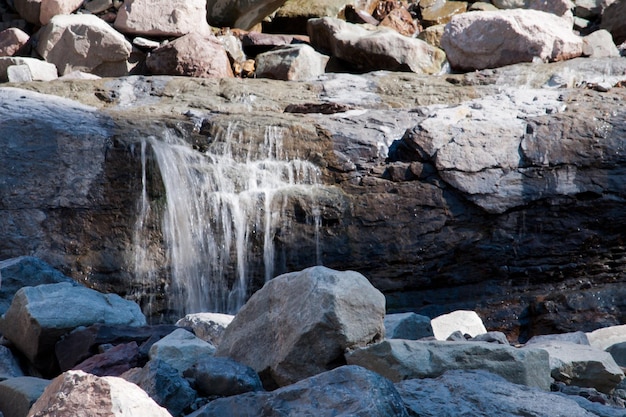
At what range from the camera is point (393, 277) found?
658cm

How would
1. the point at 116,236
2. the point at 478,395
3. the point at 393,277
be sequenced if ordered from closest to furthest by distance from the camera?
the point at 478,395
the point at 116,236
the point at 393,277

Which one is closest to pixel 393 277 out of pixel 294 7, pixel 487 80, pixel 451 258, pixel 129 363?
pixel 451 258

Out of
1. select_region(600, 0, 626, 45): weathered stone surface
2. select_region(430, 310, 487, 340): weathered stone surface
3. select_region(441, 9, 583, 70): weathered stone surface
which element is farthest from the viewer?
select_region(600, 0, 626, 45): weathered stone surface

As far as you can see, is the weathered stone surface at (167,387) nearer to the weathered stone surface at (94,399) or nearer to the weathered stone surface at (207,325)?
the weathered stone surface at (94,399)

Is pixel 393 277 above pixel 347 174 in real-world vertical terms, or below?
below

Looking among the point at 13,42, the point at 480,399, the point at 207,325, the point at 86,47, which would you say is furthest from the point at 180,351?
the point at 13,42

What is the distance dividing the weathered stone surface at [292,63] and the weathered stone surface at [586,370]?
6.21 meters

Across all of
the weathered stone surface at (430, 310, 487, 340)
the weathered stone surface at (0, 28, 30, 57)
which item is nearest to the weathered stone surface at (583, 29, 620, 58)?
the weathered stone surface at (430, 310, 487, 340)

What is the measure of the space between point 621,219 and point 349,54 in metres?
4.09

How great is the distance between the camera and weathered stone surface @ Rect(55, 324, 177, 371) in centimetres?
356

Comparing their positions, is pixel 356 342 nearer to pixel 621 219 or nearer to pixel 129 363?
pixel 129 363

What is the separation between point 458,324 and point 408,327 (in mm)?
1393

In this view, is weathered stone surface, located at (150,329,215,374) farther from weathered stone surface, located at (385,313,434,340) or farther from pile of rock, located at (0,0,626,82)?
pile of rock, located at (0,0,626,82)

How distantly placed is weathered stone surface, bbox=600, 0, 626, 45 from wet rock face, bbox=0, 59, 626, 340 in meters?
4.11
